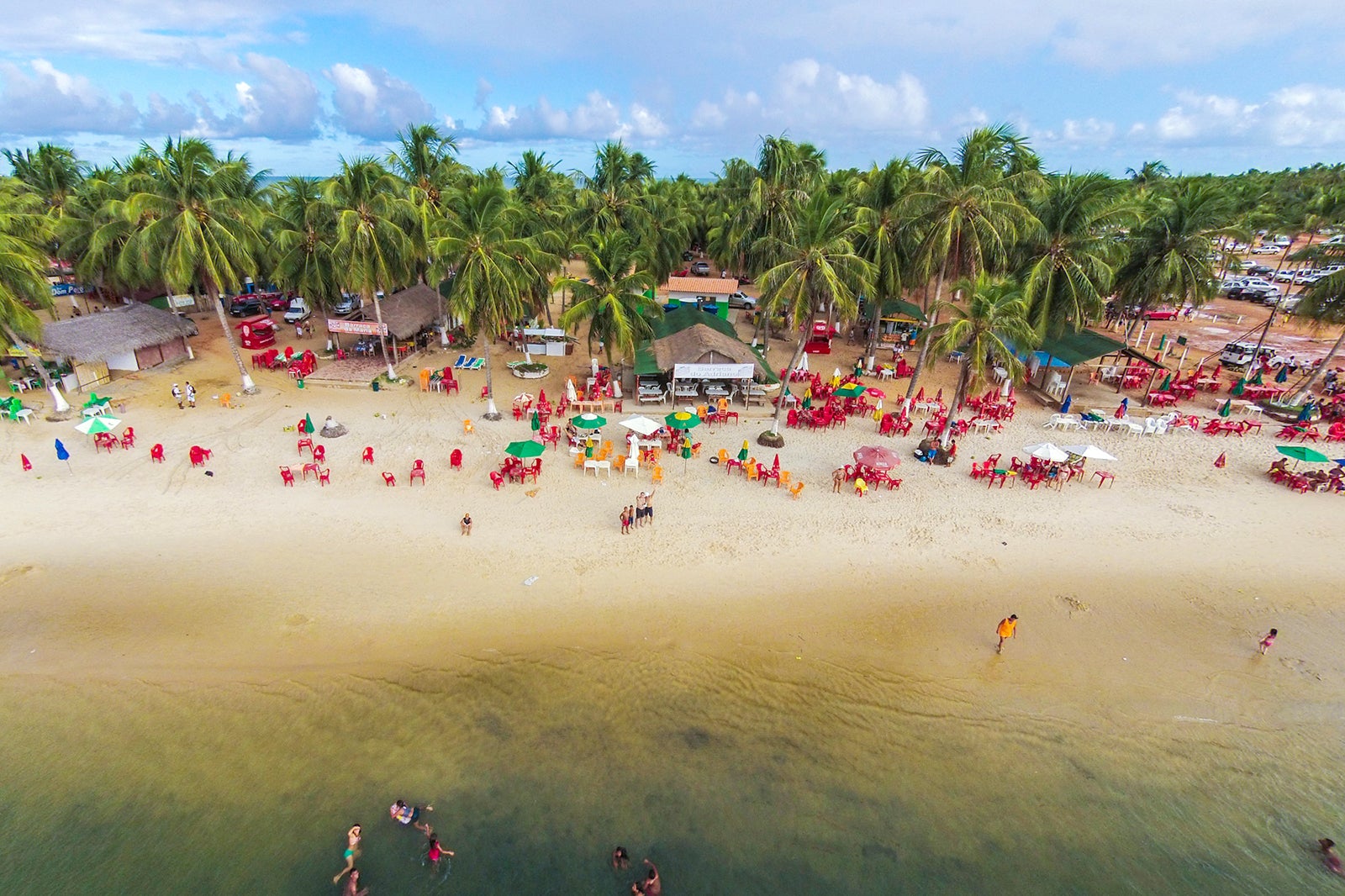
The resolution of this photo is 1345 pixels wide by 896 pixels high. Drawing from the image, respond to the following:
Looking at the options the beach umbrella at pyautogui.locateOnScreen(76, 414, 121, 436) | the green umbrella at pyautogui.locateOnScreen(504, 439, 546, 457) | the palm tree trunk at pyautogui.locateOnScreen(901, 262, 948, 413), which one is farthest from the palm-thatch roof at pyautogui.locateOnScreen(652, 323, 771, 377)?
the beach umbrella at pyautogui.locateOnScreen(76, 414, 121, 436)

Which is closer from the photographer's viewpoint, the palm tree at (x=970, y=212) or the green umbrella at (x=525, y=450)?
the green umbrella at (x=525, y=450)

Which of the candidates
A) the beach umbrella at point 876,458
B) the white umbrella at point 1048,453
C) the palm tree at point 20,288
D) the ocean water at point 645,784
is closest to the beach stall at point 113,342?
the palm tree at point 20,288

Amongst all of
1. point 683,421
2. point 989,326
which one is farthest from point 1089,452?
point 683,421

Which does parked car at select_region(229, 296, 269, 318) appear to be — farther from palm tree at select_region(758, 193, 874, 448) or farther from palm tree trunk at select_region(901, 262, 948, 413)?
palm tree trunk at select_region(901, 262, 948, 413)

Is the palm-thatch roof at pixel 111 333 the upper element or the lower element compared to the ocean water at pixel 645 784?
upper

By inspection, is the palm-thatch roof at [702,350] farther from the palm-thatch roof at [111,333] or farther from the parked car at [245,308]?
the parked car at [245,308]

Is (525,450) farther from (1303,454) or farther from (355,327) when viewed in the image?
(1303,454)
